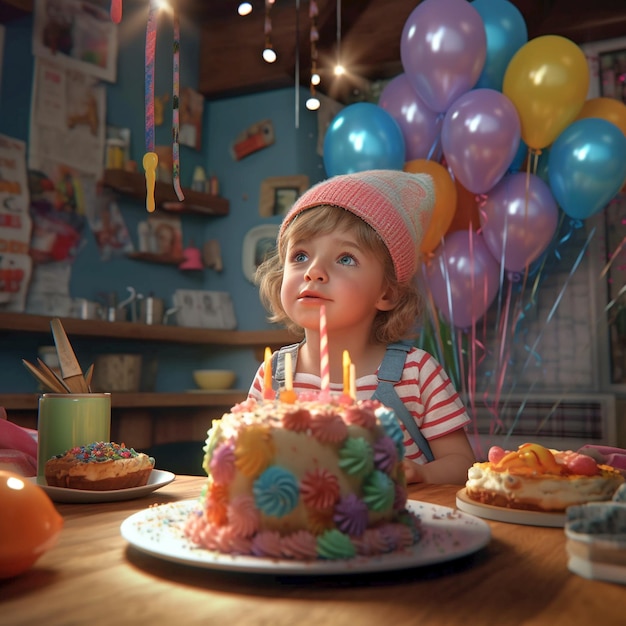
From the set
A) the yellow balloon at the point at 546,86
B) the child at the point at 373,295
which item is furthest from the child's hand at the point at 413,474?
the yellow balloon at the point at 546,86

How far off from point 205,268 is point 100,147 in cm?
100

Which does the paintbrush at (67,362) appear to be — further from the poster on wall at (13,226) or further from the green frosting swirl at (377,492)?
the poster on wall at (13,226)

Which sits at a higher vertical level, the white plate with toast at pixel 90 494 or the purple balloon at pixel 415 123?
the purple balloon at pixel 415 123

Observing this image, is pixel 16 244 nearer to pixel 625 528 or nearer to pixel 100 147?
pixel 100 147

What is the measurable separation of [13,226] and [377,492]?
2995mm

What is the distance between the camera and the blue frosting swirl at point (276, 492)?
0.59 metres

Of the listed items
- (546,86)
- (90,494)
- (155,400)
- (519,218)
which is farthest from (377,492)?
(155,400)

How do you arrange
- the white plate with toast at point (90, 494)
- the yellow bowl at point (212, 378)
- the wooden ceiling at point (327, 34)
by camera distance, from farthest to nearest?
the yellow bowl at point (212, 378)
the wooden ceiling at point (327, 34)
the white plate with toast at point (90, 494)

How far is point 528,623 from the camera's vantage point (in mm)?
450

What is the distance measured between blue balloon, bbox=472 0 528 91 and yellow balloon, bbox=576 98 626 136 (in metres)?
0.37

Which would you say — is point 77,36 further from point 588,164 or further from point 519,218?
point 588,164

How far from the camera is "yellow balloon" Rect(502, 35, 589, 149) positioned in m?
2.61

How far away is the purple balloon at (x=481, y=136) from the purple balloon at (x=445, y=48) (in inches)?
3.0

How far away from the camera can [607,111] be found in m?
2.83
